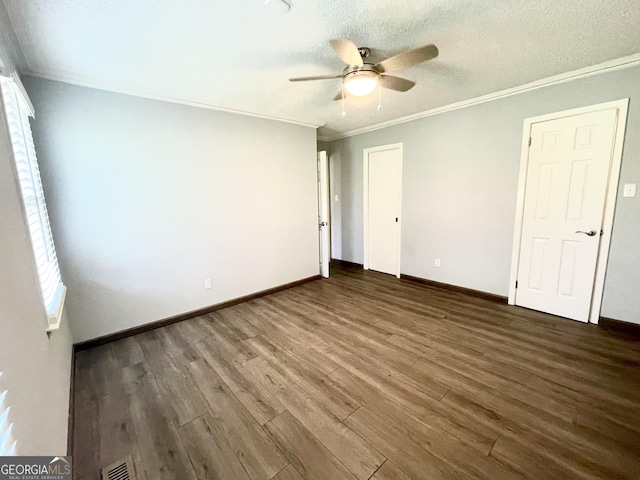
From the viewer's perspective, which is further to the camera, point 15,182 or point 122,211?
point 122,211

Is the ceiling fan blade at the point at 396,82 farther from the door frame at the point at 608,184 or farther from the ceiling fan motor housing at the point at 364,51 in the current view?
the door frame at the point at 608,184

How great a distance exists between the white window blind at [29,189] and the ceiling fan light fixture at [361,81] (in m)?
1.96

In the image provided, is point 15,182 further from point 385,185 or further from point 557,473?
point 385,185

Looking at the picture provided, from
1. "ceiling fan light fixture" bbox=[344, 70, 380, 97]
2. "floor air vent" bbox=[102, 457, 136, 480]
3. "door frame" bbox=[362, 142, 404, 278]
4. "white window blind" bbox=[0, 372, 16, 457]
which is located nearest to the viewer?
"white window blind" bbox=[0, 372, 16, 457]

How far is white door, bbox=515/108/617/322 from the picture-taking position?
2.56 metres

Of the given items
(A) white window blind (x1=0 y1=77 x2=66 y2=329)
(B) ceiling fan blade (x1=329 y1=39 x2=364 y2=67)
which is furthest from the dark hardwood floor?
(B) ceiling fan blade (x1=329 y1=39 x2=364 y2=67)

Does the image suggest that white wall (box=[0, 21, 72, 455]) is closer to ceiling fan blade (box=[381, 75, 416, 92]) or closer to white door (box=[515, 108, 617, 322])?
ceiling fan blade (box=[381, 75, 416, 92])

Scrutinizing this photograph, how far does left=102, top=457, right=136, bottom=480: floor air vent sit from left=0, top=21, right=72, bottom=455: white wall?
25 cm

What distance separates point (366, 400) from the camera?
1.82m

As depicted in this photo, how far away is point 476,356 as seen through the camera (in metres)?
2.25

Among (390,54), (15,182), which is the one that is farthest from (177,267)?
(390,54)

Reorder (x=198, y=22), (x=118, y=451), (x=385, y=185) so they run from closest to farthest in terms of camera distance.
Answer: (x=118, y=451), (x=198, y=22), (x=385, y=185)

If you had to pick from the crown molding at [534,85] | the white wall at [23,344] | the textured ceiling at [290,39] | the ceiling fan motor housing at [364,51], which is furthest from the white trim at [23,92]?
the crown molding at [534,85]

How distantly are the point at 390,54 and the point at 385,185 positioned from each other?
241 cm
